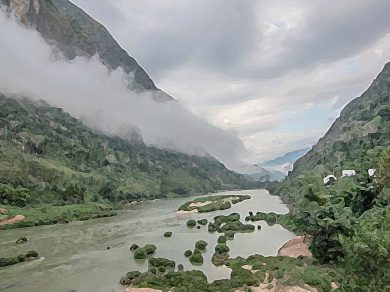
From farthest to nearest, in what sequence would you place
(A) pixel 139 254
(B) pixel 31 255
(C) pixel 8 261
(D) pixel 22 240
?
(D) pixel 22 240 < (B) pixel 31 255 < (C) pixel 8 261 < (A) pixel 139 254

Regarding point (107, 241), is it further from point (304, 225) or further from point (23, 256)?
point (304, 225)

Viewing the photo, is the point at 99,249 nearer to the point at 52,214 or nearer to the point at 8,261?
the point at 8,261

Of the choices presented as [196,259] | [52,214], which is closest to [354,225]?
[196,259]

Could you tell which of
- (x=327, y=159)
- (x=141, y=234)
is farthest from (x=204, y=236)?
(x=327, y=159)

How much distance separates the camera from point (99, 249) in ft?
247

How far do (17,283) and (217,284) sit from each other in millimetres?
27136

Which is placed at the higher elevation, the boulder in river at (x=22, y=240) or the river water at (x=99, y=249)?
the boulder in river at (x=22, y=240)

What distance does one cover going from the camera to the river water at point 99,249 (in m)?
53.3

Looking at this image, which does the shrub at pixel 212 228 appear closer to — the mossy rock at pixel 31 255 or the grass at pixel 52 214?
the mossy rock at pixel 31 255

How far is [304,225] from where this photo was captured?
5403 centimetres

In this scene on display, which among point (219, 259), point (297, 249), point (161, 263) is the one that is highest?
point (161, 263)

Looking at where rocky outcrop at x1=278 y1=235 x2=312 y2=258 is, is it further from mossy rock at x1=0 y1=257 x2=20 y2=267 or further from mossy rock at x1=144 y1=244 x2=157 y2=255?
mossy rock at x1=0 y1=257 x2=20 y2=267

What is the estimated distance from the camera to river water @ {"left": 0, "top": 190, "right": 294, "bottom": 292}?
53344 millimetres

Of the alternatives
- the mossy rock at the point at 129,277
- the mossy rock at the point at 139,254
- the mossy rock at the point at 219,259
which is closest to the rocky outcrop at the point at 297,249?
the mossy rock at the point at 219,259
